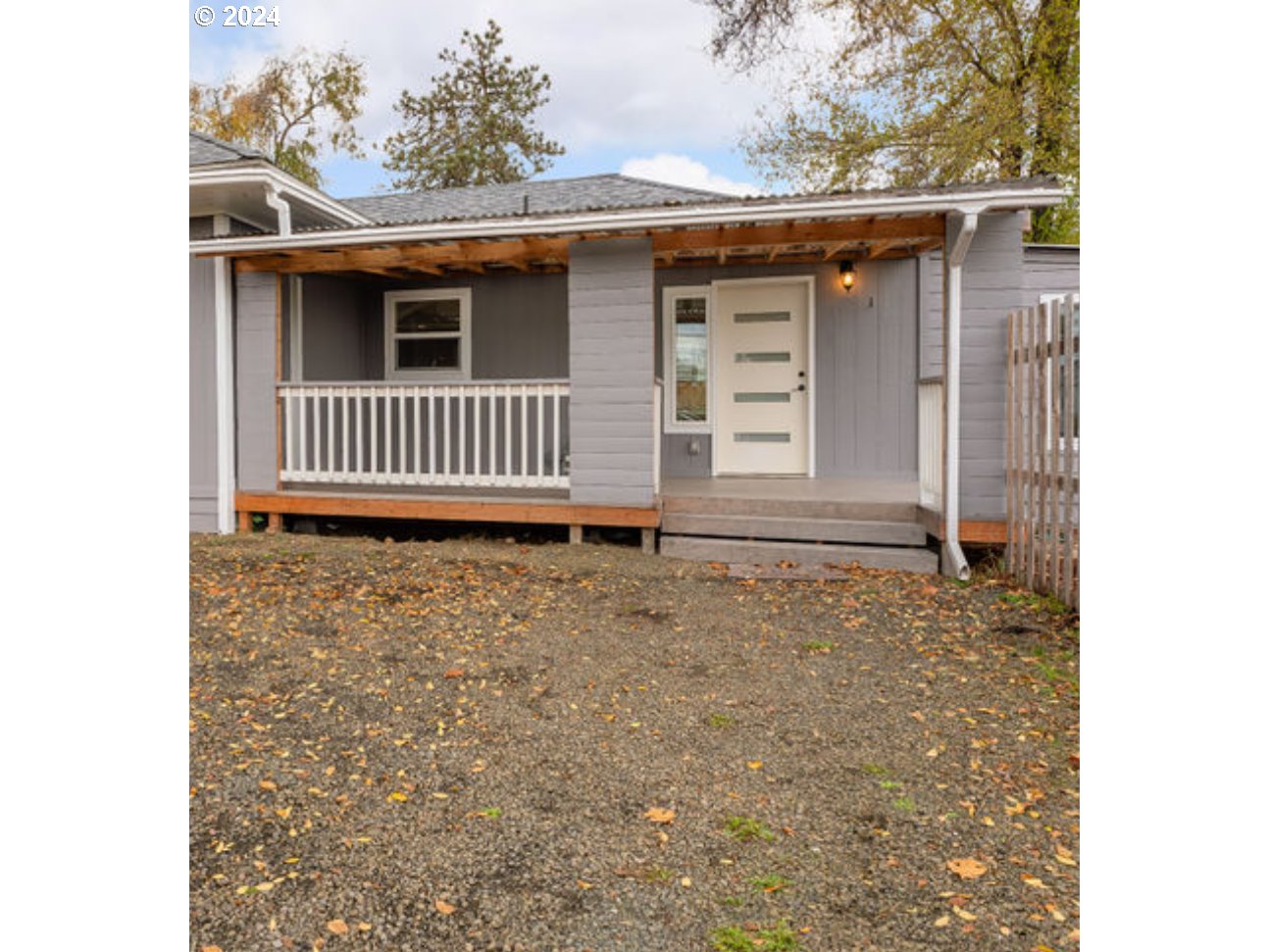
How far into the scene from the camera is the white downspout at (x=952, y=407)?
5.79 meters

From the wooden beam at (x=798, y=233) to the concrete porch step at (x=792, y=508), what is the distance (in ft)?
6.45

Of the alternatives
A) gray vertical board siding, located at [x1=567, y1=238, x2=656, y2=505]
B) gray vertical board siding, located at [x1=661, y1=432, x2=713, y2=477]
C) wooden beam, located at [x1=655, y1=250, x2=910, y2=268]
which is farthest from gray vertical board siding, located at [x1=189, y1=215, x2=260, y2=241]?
gray vertical board siding, located at [x1=661, y1=432, x2=713, y2=477]

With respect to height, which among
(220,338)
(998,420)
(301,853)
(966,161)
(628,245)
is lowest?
(301,853)

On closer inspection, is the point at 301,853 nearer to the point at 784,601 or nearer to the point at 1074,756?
the point at 1074,756

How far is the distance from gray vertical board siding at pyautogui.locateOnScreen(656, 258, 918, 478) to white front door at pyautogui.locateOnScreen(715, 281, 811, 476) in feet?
0.50

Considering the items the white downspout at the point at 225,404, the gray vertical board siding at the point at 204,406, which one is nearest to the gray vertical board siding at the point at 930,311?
the white downspout at the point at 225,404

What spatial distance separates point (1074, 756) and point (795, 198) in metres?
4.13

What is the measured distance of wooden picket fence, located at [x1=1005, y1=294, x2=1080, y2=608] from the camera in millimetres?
4750

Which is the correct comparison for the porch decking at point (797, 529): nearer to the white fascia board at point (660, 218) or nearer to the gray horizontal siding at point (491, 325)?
the white fascia board at point (660, 218)

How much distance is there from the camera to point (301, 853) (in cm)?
227

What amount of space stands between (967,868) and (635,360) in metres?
4.82

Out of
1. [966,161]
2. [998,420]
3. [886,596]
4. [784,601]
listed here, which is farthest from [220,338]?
[966,161]

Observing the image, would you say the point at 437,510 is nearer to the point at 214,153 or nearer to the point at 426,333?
the point at 426,333

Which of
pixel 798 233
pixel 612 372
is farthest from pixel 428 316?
pixel 798 233
